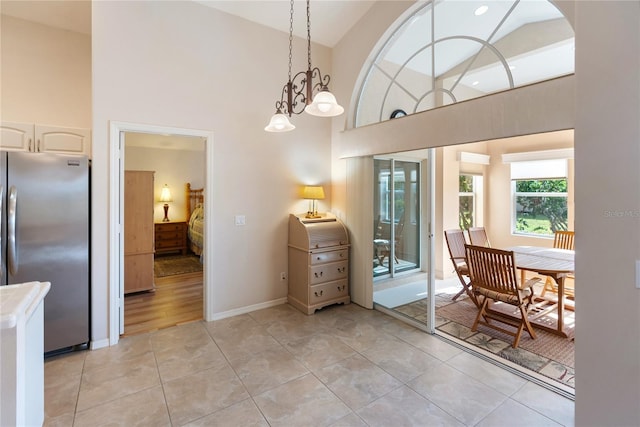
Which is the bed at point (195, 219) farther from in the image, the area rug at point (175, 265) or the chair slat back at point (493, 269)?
the chair slat back at point (493, 269)

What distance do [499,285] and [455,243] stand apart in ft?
4.51

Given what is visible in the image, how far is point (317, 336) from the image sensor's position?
10.5 ft

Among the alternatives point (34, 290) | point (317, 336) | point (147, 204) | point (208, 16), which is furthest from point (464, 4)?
point (147, 204)

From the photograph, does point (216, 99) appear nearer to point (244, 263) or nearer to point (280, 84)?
point (280, 84)

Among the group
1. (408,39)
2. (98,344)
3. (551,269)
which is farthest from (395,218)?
(98,344)

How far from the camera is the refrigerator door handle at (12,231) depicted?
245 cm

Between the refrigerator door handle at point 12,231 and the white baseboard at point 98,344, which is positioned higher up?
the refrigerator door handle at point 12,231

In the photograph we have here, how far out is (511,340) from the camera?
3098 mm

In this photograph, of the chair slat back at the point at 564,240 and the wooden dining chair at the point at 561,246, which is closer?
the wooden dining chair at the point at 561,246

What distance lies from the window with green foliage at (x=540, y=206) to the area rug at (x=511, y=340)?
254 cm

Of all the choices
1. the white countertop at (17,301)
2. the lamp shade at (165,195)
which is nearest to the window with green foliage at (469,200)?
the white countertop at (17,301)

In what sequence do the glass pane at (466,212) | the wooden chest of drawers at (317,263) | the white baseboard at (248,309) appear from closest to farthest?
the white baseboard at (248,309) → the wooden chest of drawers at (317,263) → the glass pane at (466,212)

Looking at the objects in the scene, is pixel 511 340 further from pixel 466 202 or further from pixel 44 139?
pixel 44 139

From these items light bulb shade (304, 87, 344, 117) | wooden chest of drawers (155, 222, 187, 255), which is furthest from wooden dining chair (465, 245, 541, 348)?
wooden chest of drawers (155, 222, 187, 255)
